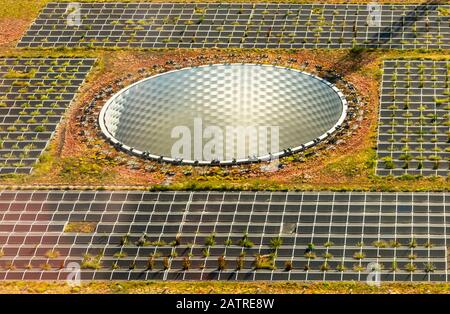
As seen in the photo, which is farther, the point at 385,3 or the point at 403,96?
the point at 385,3

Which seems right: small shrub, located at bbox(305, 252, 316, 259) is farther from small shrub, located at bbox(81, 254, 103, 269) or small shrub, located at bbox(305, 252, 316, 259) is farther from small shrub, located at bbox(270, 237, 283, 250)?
small shrub, located at bbox(81, 254, 103, 269)

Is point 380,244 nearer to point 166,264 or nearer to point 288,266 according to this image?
point 288,266

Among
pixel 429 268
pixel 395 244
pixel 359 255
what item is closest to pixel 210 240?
pixel 359 255

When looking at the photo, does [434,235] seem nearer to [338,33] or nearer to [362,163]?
[362,163]

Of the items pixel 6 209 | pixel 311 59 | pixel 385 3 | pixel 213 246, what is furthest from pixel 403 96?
pixel 6 209

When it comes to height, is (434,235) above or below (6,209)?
above
